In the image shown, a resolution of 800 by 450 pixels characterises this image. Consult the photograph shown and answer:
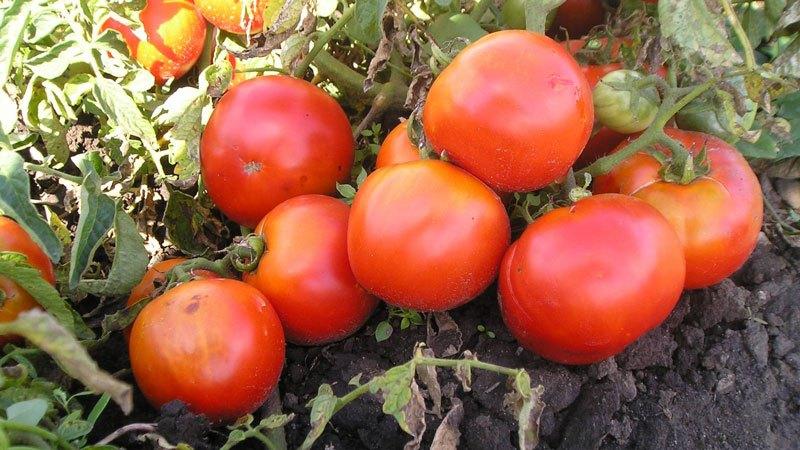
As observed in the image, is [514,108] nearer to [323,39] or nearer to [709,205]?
[709,205]

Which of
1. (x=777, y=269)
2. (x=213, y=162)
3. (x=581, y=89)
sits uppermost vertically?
(x=581, y=89)

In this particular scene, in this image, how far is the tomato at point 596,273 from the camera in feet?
3.72

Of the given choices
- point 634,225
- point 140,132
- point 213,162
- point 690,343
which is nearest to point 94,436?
point 213,162

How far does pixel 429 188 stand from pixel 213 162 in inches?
21.1

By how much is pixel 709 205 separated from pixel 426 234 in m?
0.49

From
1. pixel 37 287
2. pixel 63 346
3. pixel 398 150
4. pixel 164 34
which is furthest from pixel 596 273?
pixel 164 34

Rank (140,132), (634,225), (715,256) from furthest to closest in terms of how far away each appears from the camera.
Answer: (140,132) → (715,256) → (634,225)

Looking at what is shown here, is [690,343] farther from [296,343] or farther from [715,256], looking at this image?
[296,343]

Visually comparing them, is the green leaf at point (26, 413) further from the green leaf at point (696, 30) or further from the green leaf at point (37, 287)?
the green leaf at point (696, 30)

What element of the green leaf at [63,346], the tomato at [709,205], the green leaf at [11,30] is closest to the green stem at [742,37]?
the tomato at [709,205]

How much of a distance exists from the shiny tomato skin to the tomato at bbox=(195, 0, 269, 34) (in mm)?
537

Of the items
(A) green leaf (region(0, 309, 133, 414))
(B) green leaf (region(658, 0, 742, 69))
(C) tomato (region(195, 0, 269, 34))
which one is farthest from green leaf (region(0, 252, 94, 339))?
(B) green leaf (region(658, 0, 742, 69))

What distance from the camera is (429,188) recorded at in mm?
1173

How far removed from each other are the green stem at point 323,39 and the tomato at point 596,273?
2.05 ft
